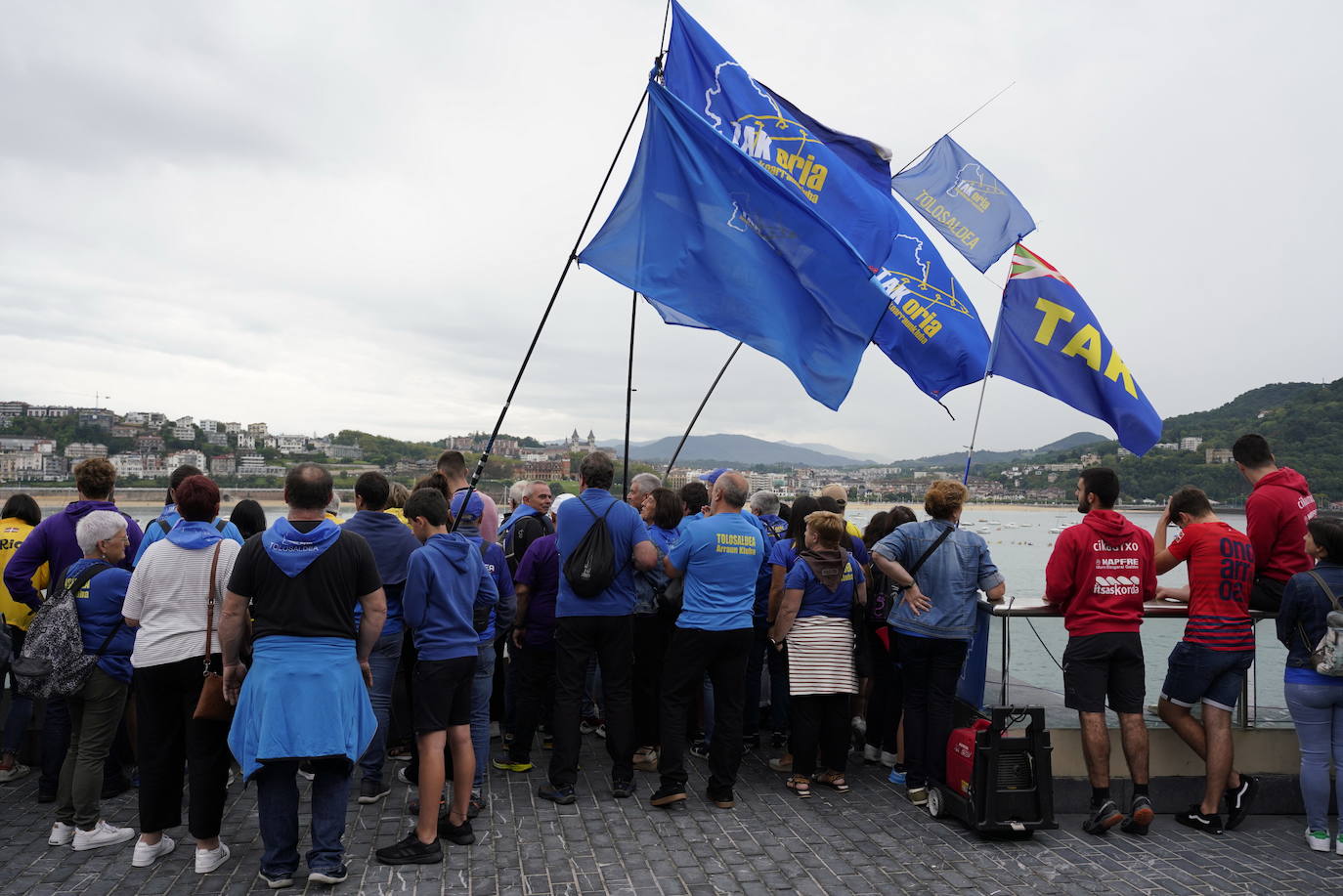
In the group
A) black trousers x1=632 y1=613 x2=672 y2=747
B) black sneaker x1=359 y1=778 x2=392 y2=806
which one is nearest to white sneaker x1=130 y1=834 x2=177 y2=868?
black sneaker x1=359 y1=778 x2=392 y2=806

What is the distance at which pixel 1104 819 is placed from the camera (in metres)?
4.69

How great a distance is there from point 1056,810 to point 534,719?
332 centimetres

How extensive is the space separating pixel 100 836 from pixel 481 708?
76.4 inches

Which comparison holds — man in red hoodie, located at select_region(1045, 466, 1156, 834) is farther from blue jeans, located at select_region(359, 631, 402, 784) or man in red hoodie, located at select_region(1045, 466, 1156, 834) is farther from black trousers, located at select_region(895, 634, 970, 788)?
blue jeans, located at select_region(359, 631, 402, 784)

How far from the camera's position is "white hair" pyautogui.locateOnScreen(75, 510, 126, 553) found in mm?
4480

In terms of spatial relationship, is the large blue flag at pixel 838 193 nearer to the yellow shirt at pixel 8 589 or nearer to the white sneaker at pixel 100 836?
the yellow shirt at pixel 8 589

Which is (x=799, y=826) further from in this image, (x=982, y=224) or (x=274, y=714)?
(x=982, y=224)

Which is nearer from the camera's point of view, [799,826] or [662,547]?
[799,826]

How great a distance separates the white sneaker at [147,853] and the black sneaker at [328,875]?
920mm

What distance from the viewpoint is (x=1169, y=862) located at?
4332 millimetres

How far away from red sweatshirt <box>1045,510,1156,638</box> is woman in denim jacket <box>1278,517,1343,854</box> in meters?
0.73

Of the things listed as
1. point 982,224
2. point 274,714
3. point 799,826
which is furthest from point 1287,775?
point 274,714

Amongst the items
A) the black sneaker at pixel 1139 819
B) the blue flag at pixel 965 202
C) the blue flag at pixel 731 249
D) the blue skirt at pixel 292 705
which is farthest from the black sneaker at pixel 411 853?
the blue flag at pixel 965 202

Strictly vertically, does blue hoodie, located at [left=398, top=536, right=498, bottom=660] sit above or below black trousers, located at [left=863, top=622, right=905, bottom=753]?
above
